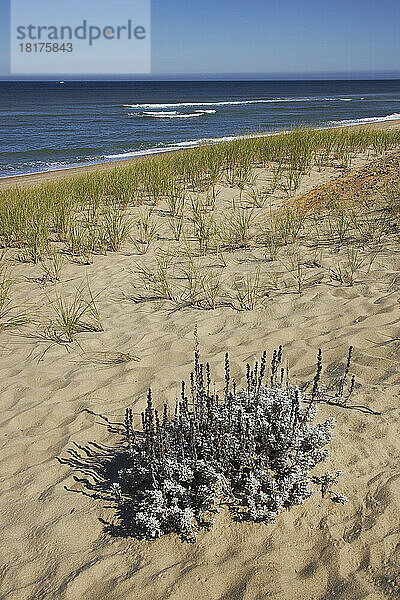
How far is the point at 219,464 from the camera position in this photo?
2.35m

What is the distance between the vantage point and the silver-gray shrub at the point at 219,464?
222 cm

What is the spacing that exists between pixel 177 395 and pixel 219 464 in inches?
36.4

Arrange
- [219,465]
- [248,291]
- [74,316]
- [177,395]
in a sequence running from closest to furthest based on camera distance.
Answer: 1. [219,465]
2. [177,395]
3. [74,316]
4. [248,291]

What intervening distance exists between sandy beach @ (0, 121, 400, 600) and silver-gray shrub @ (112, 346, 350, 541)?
3.1 inches

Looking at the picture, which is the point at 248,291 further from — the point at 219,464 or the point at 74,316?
the point at 219,464

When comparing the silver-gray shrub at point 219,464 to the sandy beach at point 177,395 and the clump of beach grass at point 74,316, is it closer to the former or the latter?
the sandy beach at point 177,395

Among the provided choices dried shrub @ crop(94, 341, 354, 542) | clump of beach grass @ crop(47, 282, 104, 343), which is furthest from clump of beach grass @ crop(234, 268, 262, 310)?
dried shrub @ crop(94, 341, 354, 542)

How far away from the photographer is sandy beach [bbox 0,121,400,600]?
1.98m

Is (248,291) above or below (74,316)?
above

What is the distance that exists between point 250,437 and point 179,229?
15.0 ft

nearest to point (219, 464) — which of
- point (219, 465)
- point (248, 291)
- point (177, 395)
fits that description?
point (219, 465)

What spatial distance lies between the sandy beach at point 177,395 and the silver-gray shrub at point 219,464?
78 mm

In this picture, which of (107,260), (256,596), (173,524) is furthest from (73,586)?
(107,260)

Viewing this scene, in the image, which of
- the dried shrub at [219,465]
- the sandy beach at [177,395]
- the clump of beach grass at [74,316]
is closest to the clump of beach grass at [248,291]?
the sandy beach at [177,395]
